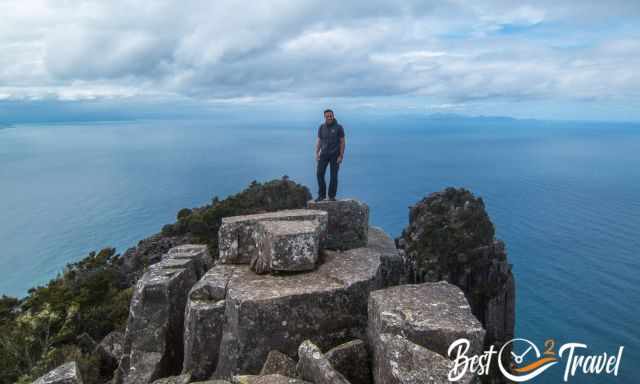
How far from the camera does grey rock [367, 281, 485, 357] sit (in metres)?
8.30

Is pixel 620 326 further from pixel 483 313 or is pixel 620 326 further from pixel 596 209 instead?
pixel 596 209

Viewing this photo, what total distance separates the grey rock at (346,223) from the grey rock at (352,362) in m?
7.70

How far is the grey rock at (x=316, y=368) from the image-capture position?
7465 mm

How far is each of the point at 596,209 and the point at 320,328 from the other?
18268 cm

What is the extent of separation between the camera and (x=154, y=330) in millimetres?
12195

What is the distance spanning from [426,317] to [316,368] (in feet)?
8.05

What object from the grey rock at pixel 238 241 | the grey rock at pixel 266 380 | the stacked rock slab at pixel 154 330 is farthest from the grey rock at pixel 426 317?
the stacked rock slab at pixel 154 330

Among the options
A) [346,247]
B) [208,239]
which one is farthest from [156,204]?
[346,247]

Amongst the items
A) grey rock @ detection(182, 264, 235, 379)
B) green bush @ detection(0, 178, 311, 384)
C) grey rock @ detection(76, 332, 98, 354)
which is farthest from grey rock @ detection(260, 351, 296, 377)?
grey rock @ detection(76, 332, 98, 354)

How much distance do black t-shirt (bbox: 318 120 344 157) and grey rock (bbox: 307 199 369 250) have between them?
7.85 feet

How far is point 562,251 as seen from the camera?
11869cm

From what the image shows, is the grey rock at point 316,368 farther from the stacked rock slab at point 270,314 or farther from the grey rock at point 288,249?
the grey rock at point 288,249

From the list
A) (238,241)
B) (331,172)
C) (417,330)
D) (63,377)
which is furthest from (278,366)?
(331,172)

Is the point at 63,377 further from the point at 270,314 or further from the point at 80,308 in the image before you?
the point at 80,308
